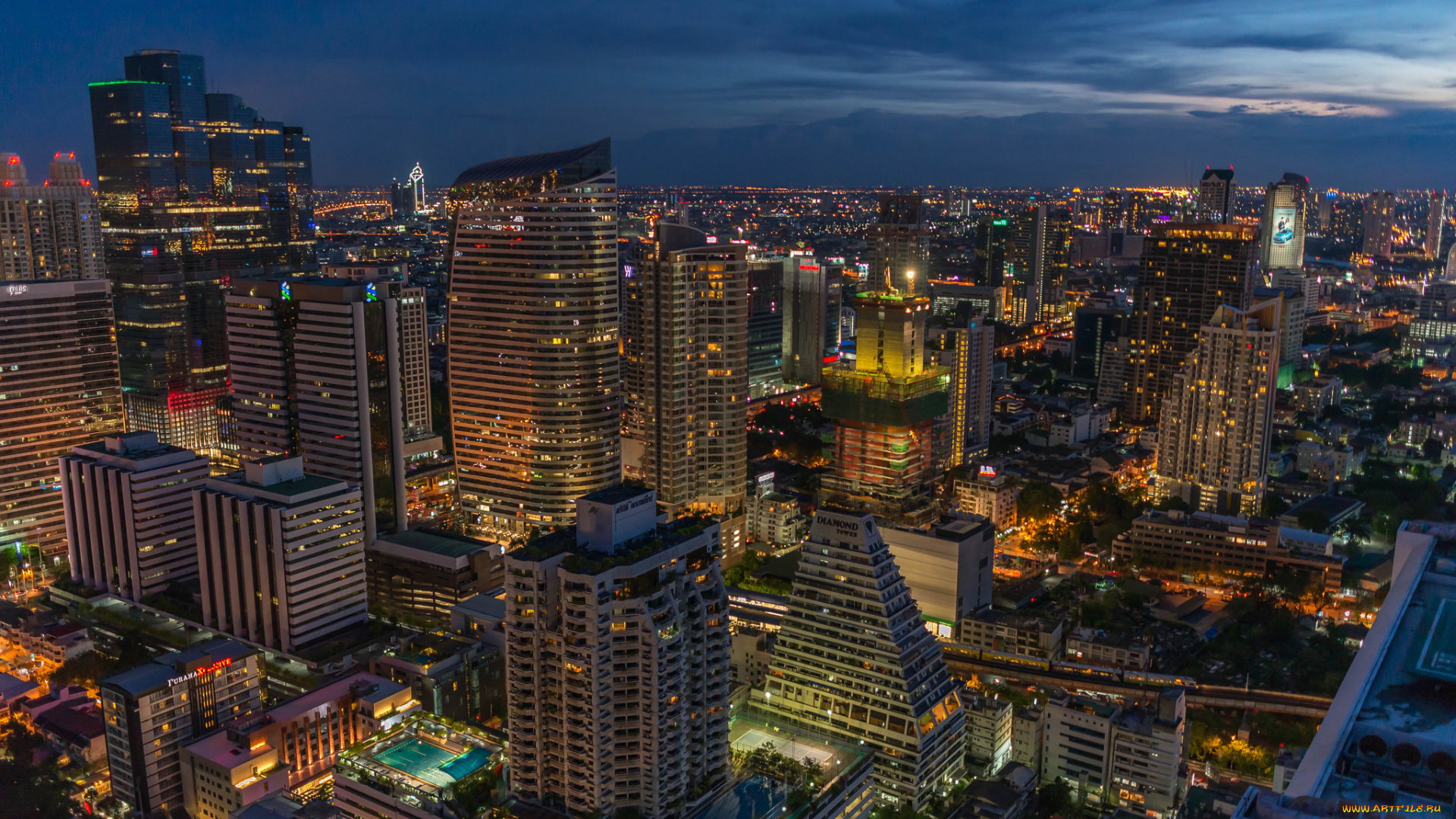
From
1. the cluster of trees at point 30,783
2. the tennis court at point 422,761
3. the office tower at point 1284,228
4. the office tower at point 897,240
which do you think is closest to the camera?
the tennis court at point 422,761

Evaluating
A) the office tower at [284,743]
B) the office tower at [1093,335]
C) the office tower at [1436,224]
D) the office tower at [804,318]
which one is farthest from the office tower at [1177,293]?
the office tower at [1436,224]

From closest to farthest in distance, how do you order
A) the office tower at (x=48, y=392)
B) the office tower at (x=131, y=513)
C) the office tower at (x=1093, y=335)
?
1. the office tower at (x=131, y=513)
2. the office tower at (x=48, y=392)
3. the office tower at (x=1093, y=335)

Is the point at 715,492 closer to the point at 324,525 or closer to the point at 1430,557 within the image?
the point at 324,525

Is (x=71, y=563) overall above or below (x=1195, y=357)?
below

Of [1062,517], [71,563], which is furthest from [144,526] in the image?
[1062,517]

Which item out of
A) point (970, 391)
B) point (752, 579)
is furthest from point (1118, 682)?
point (970, 391)

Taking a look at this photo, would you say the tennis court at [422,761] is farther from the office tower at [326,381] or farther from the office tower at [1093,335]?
the office tower at [1093,335]

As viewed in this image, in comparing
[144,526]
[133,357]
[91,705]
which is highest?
[133,357]
